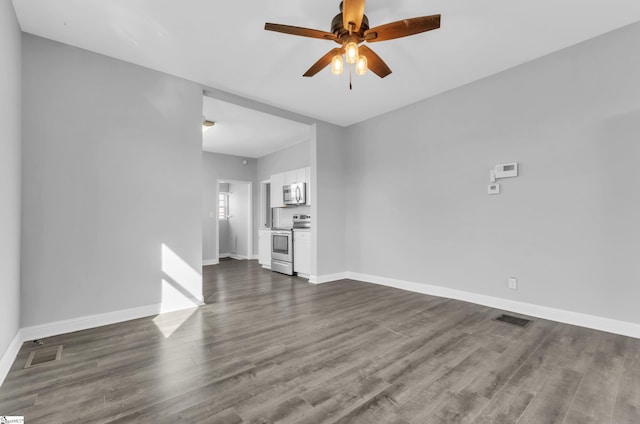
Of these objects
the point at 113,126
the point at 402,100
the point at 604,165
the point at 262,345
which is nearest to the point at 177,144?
the point at 113,126

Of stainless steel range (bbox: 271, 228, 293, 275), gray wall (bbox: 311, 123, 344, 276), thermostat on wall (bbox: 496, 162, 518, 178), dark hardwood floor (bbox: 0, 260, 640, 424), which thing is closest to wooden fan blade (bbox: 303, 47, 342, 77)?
gray wall (bbox: 311, 123, 344, 276)

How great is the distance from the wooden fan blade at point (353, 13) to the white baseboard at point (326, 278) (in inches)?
150

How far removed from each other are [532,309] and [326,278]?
2972 mm

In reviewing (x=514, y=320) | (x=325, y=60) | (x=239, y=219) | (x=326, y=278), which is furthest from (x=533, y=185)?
(x=239, y=219)

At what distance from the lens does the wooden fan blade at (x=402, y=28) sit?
2.15 metres

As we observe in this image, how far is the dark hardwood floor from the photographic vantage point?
163cm

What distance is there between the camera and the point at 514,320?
10.1ft

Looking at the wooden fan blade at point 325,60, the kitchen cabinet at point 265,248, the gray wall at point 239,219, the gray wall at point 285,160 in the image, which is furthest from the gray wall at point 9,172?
the gray wall at point 239,219

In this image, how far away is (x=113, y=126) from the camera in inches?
124

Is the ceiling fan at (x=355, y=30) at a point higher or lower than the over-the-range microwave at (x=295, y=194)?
higher

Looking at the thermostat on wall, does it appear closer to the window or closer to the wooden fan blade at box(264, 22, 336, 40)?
the wooden fan blade at box(264, 22, 336, 40)

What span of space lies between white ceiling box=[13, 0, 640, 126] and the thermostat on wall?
1180mm

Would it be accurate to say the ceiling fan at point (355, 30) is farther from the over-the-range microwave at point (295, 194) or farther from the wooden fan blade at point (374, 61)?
the over-the-range microwave at point (295, 194)

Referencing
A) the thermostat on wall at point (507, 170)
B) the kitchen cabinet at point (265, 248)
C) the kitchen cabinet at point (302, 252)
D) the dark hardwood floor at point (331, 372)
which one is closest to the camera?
the dark hardwood floor at point (331, 372)
